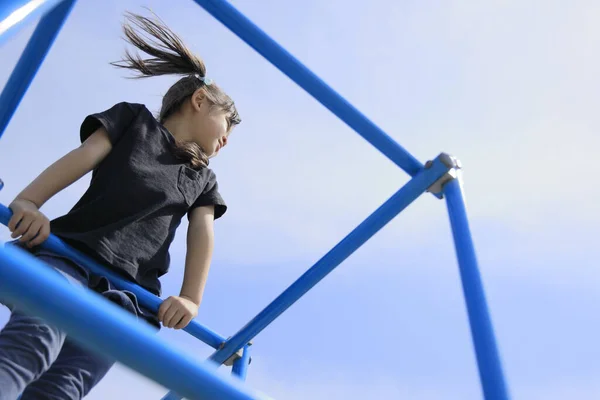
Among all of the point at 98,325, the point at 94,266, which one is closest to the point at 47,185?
the point at 94,266

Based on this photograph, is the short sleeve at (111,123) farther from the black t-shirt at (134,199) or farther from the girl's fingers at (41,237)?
the girl's fingers at (41,237)

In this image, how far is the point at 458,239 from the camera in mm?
740

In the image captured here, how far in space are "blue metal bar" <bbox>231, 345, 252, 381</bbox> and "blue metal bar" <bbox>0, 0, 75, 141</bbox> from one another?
1.88 feet

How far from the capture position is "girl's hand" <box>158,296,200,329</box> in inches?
39.6

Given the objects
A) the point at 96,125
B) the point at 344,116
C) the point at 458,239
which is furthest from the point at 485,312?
the point at 96,125

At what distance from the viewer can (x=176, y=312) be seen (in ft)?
3.34

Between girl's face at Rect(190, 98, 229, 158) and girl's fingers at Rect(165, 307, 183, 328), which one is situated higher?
girl's face at Rect(190, 98, 229, 158)

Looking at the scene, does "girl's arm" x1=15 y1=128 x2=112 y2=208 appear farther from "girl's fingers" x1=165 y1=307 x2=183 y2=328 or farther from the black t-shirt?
"girl's fingers" x1=165 y1=307 x2=183 y2=328

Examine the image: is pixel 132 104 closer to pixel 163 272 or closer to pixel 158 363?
pixel 163 272

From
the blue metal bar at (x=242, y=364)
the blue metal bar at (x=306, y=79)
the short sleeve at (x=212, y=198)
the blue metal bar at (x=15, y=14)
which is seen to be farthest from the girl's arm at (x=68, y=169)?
the blue metal bar at (x=15, y=14)

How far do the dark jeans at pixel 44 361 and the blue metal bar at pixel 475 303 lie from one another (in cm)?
38

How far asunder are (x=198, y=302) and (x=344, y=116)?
1.34ft

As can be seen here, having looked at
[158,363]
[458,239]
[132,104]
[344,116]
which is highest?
[132,104]

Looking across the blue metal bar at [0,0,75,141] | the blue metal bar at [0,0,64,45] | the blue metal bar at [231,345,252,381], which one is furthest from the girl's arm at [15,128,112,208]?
the blue metal bar at [0,0,64,45]
